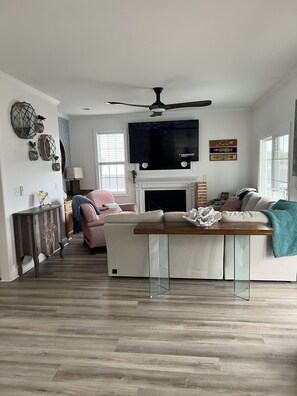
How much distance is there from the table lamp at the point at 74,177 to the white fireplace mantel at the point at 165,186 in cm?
140

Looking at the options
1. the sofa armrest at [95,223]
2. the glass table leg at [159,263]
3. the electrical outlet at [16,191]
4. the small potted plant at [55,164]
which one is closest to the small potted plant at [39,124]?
the small potted plant at [55,164]

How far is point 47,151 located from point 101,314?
3.04 m

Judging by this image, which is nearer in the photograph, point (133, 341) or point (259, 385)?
point (259, 385)

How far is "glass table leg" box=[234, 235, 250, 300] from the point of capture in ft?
10.1

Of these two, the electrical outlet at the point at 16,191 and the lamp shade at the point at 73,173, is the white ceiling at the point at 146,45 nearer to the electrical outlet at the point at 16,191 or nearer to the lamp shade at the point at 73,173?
the electrical outlet at the point at 16,191

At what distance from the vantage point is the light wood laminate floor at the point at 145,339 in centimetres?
189

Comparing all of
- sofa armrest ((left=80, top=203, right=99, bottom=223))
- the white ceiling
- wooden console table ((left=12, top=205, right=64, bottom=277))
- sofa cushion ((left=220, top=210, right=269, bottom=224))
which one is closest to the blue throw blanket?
sofa cushion ((left=220, top=210, right=269, bottom=224))

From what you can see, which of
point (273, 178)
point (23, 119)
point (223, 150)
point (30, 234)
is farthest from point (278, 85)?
point (30, 234)

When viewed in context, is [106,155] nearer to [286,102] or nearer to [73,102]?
[73,102]

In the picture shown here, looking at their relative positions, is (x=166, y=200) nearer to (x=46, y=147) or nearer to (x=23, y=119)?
(x=46, y=147)

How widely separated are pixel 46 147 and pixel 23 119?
73 cm

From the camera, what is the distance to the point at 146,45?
117 inches

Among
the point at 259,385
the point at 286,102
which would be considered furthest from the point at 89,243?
the point at 286,102

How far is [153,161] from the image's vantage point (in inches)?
267
